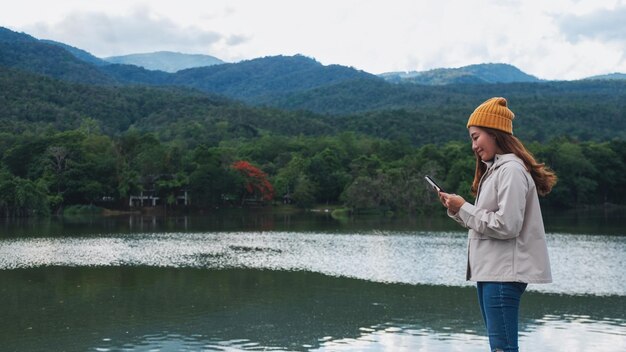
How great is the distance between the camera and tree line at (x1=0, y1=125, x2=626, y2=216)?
56.4 meters

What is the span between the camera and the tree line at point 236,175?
185ft

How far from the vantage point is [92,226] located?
42.7m

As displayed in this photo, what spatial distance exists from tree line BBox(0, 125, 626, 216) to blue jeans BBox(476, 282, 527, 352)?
166ft

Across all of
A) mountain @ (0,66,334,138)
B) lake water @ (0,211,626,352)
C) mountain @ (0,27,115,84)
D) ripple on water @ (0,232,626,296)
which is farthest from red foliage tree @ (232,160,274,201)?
mountain @ (0,27,115,84)

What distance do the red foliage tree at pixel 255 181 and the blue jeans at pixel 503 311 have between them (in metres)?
59.4

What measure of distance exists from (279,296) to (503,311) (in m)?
14.5

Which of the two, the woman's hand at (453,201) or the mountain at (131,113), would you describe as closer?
the woman's hand at (453,201)

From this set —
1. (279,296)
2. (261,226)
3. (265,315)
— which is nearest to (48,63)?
(261,226)

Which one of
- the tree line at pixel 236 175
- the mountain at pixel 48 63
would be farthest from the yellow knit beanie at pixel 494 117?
the mountain at pixel 48 63

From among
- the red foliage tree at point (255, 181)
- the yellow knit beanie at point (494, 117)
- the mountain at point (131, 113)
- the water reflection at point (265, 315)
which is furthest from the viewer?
the mountain at point (131, 113)

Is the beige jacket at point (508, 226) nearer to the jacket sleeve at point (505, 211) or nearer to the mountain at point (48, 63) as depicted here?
the jacket sleeve at point (505, 211)

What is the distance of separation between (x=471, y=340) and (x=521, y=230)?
32.1 ft

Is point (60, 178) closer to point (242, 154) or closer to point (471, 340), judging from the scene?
point (242, 154)

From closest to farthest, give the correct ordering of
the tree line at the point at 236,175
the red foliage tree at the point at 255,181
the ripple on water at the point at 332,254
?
1. the ripple on water at the point at 332,254
2. the tree line at the point at 236,175
3. the red foliage tree at the point at 255,181
